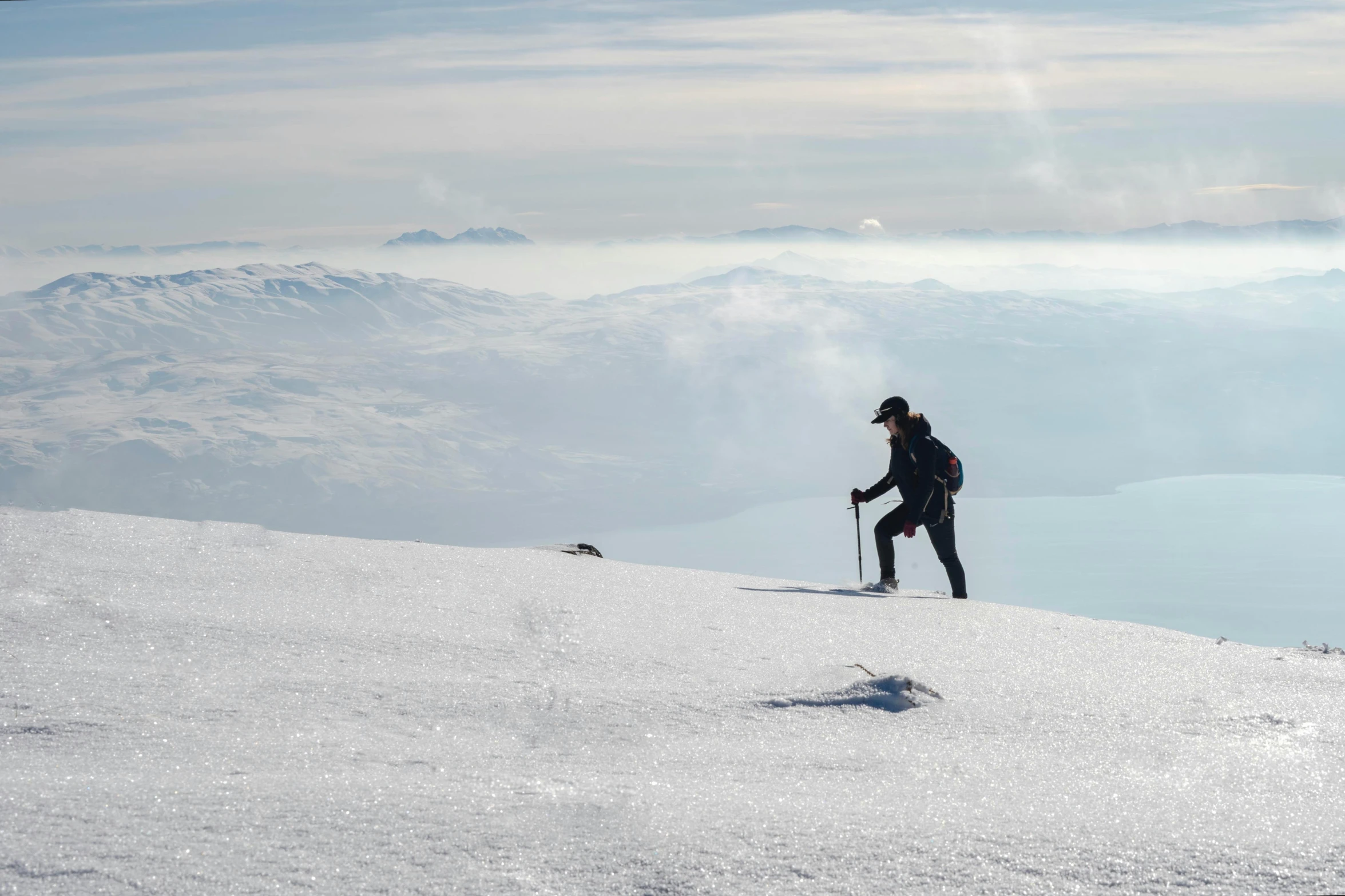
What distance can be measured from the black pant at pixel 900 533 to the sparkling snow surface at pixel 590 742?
94.0 inches

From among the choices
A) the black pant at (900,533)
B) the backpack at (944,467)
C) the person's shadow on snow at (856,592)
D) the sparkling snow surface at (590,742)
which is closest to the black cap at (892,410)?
the backpack at (944,467)

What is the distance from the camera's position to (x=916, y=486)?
331 inches

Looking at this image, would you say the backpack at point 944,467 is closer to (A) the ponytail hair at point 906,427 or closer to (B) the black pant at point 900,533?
(A) the ponytail hair at point 906,427

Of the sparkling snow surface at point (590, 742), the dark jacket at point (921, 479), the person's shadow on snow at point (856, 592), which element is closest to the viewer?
the sparkling snow surface at point (590, 742)

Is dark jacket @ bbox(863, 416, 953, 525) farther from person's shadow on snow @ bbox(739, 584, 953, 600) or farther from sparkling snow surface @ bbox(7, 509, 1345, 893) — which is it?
sparkling snow surface @ bbox(7, 509, 1345, 893)

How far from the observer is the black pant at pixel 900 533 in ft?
27.7

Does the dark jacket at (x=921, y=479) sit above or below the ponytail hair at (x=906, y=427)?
below

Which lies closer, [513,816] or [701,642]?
[513,816]

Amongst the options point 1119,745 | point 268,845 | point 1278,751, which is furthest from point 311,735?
point 1278,751

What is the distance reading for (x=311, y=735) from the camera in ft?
→ 10.7

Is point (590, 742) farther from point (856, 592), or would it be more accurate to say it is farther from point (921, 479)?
point (921, 479)

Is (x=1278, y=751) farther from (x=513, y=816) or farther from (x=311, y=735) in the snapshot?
(x=311, y=735)

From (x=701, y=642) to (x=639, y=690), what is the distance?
3.16ft

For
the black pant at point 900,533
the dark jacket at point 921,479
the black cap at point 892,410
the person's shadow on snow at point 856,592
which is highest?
the black cap at point 892,410
